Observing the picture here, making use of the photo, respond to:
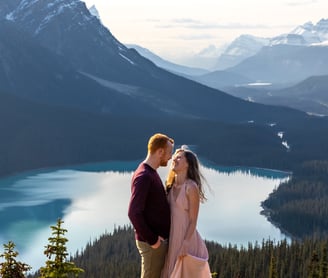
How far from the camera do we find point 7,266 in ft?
43.9

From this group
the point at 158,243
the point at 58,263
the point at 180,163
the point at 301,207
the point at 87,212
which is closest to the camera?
the point at 158,243

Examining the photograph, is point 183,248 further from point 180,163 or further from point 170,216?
point 180,163

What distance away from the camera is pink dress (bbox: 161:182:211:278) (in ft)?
41.2

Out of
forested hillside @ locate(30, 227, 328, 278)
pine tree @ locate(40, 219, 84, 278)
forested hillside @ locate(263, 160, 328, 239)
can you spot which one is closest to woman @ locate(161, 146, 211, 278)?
pine tree @ locate(40, 219, 84, 278)

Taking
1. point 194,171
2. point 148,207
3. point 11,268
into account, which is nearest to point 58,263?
point 11,268

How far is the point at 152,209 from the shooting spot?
12.4 m

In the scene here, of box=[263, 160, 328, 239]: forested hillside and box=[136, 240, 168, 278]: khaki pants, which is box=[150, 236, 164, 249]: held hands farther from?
box=[263, 160, 328, 239]: forested hillside

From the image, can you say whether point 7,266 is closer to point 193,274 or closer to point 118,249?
point 193,274

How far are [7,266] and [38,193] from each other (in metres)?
152

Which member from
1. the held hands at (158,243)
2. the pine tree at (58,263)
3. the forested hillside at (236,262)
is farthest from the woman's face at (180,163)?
the forested hillside at (236,262)

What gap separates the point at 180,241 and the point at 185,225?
1.04 feet

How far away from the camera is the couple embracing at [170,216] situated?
12375 mm

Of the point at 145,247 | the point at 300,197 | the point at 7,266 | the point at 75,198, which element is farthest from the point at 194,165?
the point at 300,197

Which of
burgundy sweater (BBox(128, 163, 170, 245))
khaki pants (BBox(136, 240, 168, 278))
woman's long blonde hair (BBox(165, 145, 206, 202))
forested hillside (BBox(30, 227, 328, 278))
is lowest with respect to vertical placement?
khaki pants (BBox(136, 240, 168, 278))
